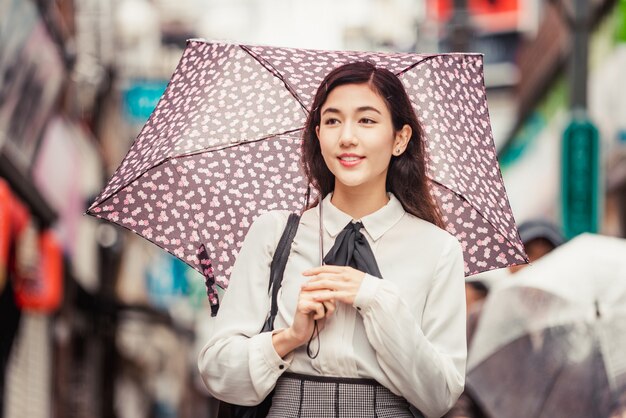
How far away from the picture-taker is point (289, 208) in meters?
4.57

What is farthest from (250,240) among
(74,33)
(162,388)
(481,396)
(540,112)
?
(162,388)

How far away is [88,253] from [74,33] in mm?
4271

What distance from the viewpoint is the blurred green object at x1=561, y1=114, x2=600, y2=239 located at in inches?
484

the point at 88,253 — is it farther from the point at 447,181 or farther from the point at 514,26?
the point at 447,181

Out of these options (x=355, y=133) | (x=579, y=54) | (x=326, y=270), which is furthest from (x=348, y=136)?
(x=579, y=54)

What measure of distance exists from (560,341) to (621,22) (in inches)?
419

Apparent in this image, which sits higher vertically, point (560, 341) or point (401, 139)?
point (401, 139)

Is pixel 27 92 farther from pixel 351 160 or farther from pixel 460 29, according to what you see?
pixel 351 160

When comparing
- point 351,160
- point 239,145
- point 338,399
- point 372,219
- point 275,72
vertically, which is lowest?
point 338,399

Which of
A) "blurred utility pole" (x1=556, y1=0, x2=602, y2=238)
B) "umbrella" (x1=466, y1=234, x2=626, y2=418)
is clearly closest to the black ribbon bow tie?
"umbrella" (x1=466, y1=234, x2=626, y2=418)

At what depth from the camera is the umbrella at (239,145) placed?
434 cm

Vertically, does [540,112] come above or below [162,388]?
above

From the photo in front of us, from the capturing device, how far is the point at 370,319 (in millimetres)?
3404

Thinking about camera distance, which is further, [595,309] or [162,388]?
[162,388]
